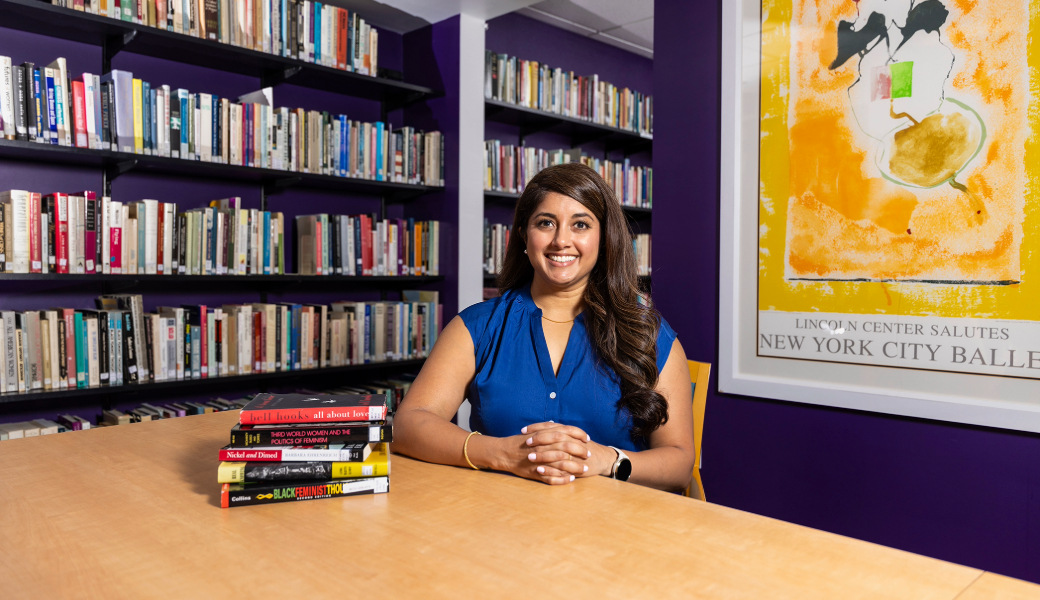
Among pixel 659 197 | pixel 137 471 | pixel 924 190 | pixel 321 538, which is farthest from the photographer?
pixel 659 197

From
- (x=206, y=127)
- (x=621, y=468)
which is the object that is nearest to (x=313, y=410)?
(x=621, y=468)

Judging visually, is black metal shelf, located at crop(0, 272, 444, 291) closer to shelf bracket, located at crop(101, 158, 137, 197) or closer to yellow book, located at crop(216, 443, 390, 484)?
shelf bracket, located at crop(101, 158, 137, 197)

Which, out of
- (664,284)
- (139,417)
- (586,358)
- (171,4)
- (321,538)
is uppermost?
(171,4)

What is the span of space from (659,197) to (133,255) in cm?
198

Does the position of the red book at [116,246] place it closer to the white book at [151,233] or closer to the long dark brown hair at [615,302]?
the white book at [151,233]

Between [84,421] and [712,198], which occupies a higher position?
[712,198]

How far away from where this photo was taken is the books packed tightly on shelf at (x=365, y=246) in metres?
3.30

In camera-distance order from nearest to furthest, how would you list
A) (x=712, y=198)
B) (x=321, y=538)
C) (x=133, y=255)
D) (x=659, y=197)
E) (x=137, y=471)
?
(x=321, y=538) → (x=137, y=471) → (x=712, y=198) → (x=659, y=197) → (x=133, y=255)

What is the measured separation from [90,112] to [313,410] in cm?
206

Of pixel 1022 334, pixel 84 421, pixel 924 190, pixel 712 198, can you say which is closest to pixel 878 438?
pixel 1022 334

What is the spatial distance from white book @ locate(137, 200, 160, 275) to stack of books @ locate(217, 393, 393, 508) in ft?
6.13

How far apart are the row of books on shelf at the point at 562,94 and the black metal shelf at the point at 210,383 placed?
5.39 feet

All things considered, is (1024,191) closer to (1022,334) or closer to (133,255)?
(1022,334)

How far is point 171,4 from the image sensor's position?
275 centimetres
